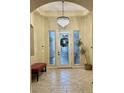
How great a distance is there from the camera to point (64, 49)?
10.5 m

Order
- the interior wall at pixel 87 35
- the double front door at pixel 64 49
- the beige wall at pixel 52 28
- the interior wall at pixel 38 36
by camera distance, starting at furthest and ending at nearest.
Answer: the double front door at pixel 64 49 < the interior wall at pixel 87 35 < the beige wall at pixel 52 28 < the interior wall at pixel 38 36

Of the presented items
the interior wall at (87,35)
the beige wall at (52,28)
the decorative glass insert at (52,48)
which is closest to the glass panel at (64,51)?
the decorative glass insert at (52,48)

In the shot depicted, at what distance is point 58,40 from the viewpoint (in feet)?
34.5

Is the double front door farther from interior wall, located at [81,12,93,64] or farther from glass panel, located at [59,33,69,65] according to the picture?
interior wall, located at [81,12,93,64]

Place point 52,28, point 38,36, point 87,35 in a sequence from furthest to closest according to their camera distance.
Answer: point 52,28 → point 87,35 → point 38,36

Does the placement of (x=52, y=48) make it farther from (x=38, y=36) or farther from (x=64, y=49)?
(x=38, y=36)

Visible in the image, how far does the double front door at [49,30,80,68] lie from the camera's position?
10.4 m

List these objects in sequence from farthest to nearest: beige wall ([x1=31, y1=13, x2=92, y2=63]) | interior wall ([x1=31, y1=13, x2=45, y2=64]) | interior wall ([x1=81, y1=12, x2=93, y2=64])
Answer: interior wall ([x1=81, y1=12, x2=93, y2=64])
beige wall ([x1=31, y1=13, x2=92, y2=63])
interior wall ([x1=31, y1=13, x2=45, y2=64])

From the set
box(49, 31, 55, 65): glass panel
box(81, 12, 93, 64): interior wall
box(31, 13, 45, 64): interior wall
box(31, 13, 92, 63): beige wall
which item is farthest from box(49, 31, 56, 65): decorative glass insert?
box(81, 12, 93, 64): interior wall

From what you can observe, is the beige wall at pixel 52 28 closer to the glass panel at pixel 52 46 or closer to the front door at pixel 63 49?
the glass panel at pixel 52 46

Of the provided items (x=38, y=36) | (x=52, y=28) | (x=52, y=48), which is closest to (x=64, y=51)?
(x=52, y=48)

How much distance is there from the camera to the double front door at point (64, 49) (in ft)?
34.3
